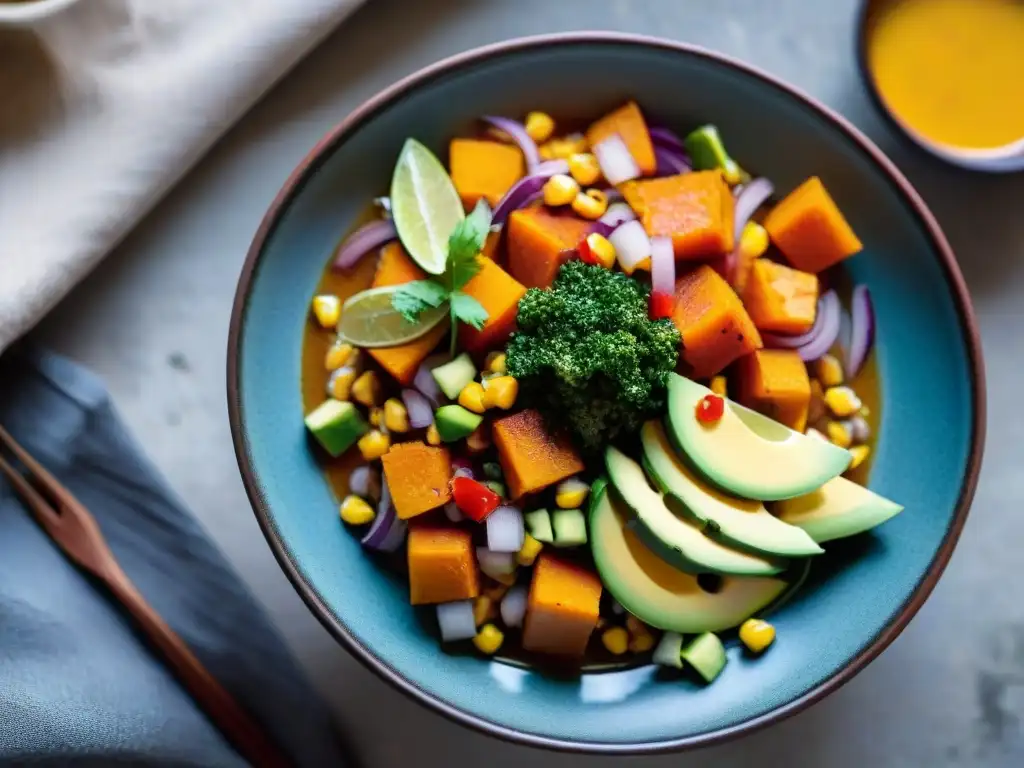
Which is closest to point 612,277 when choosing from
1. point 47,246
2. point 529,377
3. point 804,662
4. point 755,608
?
point 529,377

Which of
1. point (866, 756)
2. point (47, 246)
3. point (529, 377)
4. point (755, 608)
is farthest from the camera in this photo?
point (866, 756)

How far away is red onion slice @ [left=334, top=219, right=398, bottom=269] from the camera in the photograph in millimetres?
2484

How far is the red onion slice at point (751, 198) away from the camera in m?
2.50

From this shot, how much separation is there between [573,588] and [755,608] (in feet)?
1.65

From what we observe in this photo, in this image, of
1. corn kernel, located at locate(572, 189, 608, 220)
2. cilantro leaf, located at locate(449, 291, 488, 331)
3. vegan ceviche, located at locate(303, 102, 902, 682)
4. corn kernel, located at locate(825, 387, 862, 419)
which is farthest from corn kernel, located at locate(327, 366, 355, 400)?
corn kernel, located at locate(825, 387, 862, 419)

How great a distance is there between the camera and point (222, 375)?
107 inches

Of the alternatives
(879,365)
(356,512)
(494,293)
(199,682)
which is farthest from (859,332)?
(199,682)

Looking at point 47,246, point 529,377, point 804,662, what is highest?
point 47,246

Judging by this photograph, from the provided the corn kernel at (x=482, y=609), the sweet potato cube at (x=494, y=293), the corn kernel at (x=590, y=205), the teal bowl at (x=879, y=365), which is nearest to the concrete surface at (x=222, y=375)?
the teal bowl at (x=879, y=365)

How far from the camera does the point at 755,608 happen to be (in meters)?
2.38

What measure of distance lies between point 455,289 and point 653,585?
0.89 metres

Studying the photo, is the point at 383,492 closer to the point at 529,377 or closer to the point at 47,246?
the point at 529,377

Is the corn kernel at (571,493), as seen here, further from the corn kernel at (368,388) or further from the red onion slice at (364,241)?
the red onion slice at (364,241)

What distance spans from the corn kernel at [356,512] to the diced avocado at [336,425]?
14 cm
